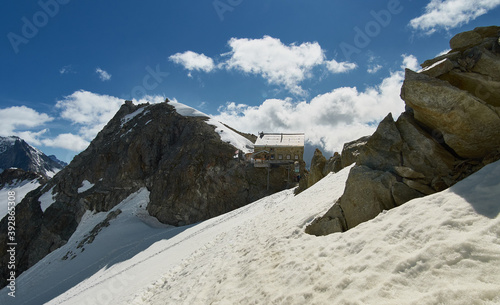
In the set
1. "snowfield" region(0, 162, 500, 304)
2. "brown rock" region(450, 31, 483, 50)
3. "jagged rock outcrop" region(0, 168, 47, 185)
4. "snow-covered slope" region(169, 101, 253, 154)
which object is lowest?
"snowfield" region(0, 162, 500, 304)

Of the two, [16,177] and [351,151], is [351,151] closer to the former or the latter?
[351,151]

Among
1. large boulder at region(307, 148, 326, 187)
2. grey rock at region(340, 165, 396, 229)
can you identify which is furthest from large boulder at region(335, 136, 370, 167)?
grey rock at region(340, 165, 396, 229)

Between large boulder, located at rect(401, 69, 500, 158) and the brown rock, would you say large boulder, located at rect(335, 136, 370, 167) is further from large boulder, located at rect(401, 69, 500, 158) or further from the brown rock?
large boulder, located at rect(401, 69, 500, 158)

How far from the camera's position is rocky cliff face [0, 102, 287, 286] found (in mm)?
43781

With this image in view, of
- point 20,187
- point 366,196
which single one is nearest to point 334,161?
point 366,196

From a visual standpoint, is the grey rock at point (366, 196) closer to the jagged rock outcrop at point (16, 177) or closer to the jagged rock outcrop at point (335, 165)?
the jagged rock outcrop at point (335, 165)

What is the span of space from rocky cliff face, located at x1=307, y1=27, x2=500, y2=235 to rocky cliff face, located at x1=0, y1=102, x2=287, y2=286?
3279 centimetres

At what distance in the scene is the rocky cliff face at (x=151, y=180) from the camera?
144 feet

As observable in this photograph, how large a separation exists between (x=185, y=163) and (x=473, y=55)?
43.1 m

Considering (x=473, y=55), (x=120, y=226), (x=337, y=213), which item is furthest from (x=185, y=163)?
(x=473, y=55)

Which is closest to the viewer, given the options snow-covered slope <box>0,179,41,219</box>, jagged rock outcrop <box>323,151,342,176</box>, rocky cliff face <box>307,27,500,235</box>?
rocky cliff face <box>307,27,500,235</box>

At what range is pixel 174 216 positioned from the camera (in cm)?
4356

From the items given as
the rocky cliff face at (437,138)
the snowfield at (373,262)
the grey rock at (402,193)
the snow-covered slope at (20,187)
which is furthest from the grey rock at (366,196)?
the snow-covered slope at (20,187)

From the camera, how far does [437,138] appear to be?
402 inches
